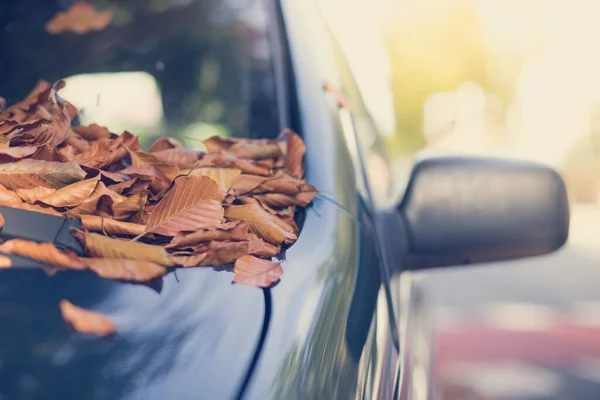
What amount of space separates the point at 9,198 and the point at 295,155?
0.55 meters

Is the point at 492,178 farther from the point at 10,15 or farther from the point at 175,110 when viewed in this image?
the point at 10,15

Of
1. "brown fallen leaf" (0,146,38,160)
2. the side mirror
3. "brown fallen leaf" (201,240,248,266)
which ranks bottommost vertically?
the side mirror

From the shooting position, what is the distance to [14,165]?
1345 mm

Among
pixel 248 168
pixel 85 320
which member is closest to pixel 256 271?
pixel 85 320

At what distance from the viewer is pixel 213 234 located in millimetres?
1251

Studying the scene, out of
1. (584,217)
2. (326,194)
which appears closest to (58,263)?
(326,194)

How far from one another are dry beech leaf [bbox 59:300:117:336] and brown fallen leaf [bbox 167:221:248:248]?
228 millimetres

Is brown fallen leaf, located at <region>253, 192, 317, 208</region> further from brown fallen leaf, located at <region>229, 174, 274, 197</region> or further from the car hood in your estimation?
Result: the car hood

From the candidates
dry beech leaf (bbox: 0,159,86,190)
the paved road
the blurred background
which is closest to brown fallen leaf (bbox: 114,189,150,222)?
dry beech leaf (bbox: 0,159,86,190)

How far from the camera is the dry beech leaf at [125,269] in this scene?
1.10m

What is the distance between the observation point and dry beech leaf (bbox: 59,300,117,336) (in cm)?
98

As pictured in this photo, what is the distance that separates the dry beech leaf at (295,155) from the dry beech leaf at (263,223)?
0.64 feet

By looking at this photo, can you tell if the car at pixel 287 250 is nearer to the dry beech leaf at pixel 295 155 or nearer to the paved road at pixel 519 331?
the dry beech leaf at pixel 295 155

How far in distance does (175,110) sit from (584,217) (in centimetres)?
1994
